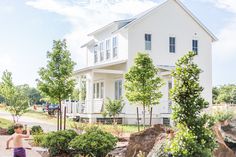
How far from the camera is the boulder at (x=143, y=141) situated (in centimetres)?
1193

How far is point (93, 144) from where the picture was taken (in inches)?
503

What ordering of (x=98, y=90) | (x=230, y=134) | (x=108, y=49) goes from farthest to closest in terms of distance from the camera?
(x=98, y=90)
(x=108, y=49)
(x=230, y=134)

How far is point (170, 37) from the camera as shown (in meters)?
32.7

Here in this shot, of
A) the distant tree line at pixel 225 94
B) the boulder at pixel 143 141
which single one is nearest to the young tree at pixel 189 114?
the boulder at pixel 143 141

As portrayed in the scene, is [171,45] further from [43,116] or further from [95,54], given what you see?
[43,116]

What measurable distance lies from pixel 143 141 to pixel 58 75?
9.31m

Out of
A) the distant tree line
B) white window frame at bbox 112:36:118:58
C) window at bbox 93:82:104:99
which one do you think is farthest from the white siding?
the distant tree line

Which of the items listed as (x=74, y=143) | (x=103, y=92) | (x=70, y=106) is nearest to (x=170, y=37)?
(x=103, y=92)

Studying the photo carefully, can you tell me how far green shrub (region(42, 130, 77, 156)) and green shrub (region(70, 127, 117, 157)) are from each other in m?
0.80

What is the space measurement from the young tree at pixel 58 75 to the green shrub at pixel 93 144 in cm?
680

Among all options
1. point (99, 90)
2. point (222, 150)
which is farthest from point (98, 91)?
point (222, 150)

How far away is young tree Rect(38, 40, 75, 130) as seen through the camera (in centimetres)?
Answer: 2000

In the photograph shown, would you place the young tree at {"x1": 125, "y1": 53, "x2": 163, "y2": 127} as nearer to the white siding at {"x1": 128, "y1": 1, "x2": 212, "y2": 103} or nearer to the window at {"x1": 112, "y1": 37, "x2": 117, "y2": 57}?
the white siding at {"x1": 128, "y1": 1, "x2": 212, "y2": 103}

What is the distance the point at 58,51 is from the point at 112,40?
44.7 ft
